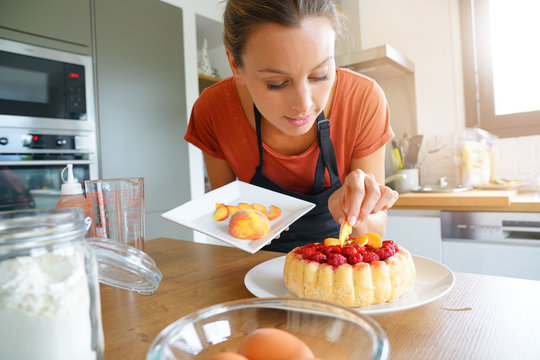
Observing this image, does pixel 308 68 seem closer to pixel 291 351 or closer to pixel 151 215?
pixel 291 351

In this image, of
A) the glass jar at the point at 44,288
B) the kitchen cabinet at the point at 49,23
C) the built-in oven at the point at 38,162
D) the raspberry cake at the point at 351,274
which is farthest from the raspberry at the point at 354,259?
the kitchen cabinet at the point at 49,23

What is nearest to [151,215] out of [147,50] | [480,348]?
[147,50]

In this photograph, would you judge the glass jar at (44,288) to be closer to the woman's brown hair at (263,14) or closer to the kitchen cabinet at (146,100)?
the woman's brown hair at (263,14)

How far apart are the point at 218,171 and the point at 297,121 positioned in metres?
0.56

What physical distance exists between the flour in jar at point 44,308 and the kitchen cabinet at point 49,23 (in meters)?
2.21

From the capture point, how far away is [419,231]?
211 centimetres

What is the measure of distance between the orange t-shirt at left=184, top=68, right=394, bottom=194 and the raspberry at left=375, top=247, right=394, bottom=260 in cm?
62

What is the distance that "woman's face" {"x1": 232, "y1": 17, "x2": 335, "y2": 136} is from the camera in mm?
885

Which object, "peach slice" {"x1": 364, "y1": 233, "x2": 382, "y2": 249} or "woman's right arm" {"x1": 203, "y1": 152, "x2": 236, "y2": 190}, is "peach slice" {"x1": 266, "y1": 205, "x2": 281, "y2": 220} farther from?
"woman's right arm" {"x1": 203, "y1": 152, "x2": 236, "y2": 190}

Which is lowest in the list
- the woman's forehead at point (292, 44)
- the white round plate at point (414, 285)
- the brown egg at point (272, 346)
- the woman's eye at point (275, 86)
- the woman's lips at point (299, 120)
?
the white round plate at point (414, 285)

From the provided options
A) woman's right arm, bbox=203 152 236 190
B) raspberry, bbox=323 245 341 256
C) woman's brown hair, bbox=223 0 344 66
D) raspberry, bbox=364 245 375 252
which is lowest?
raspberry, bbox=364 245 375 252

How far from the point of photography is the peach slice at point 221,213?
3.09 ft

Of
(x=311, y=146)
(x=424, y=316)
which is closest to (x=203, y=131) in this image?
(x=311, y=146)

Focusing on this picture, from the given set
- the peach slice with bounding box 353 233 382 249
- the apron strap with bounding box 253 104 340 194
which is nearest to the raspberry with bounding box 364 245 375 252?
the peach slice with bounding box 353 233 382 249
